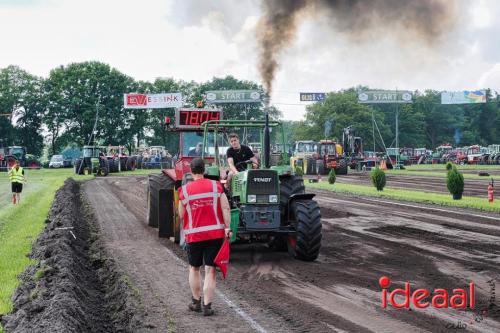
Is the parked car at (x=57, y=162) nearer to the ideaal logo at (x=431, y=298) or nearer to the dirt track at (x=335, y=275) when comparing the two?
the dirt track at (x=335, y=275)

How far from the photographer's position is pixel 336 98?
9200cm

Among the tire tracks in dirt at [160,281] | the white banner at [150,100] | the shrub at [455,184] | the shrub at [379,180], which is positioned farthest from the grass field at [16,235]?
the white banner at [150,100]

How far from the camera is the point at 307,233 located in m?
10.7

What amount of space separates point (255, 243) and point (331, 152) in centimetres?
3419

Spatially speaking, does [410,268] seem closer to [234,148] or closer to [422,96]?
[234,148]

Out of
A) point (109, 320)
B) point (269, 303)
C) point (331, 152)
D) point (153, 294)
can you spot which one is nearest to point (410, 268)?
point (269, 303)

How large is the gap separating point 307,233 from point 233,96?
178ft

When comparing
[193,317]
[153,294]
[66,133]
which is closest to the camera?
[193,317]

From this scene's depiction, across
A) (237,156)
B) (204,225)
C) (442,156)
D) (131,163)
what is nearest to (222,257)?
(204,225)

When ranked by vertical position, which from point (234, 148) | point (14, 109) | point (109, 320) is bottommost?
point (109, 320)

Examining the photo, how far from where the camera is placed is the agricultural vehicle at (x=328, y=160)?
1737 inches

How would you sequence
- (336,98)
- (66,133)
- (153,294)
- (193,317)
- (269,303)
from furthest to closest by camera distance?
(336,98) < (66,133) < (153,294) < (269,303) < (193,317)

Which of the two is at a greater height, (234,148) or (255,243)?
(234,148)

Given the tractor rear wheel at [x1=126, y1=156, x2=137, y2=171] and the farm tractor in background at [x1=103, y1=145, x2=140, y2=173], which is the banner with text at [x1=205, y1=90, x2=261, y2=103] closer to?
the farm tractor in background at [x1=103, y1=145, x2=140, y2=173]
